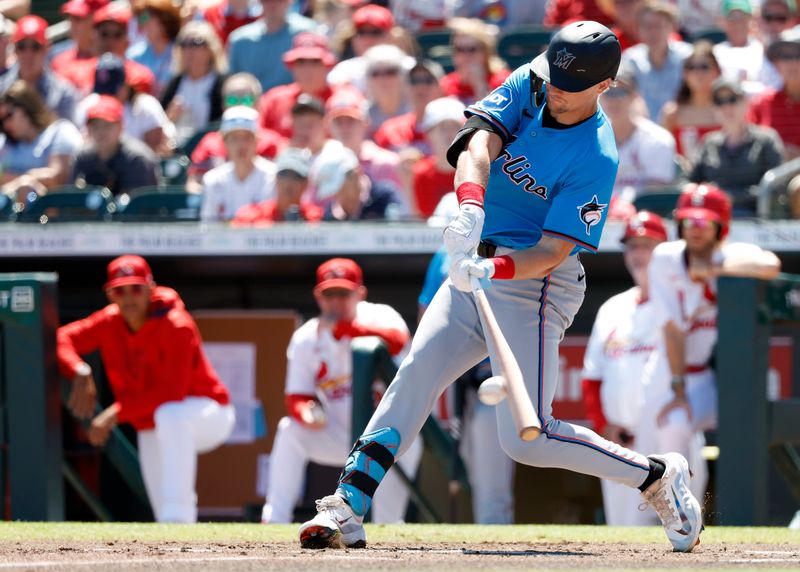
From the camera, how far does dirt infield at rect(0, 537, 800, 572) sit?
12.1ft

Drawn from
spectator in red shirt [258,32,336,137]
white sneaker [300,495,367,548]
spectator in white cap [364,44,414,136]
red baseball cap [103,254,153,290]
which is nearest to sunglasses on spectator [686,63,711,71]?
spectator in white cap [364,44,414,136]

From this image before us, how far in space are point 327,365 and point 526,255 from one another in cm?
353

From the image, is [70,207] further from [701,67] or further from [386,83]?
[701,67]

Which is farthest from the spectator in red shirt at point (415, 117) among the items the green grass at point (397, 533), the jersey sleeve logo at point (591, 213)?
the jersey sleeve logo at point (591, 213)

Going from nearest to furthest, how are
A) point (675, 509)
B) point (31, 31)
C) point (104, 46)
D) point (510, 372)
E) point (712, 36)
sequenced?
1. point (510, 372)
2. point (675, 509)
3. point (31, 31)
4. point (712, 36)
5. point (104, 46)

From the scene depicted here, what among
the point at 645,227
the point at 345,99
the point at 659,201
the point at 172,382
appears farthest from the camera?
the point at 345,99

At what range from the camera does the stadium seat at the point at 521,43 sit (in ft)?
32.0

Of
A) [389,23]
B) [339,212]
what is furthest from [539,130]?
[389,23]

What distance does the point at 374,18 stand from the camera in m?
9.89

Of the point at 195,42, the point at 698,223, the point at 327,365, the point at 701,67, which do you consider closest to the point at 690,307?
the point at 698,223

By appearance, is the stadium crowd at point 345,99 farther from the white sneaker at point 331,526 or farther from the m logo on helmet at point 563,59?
the white sneaker at point 331,526

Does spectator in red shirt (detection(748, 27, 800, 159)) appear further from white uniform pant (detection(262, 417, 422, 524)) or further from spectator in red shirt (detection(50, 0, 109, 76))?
spectator in red shirt (detection(50, 0, 109, 76))

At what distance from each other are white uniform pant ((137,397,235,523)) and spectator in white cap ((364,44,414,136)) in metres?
2.65

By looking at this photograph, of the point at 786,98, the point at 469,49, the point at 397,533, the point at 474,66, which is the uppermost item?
the point at 469,49
